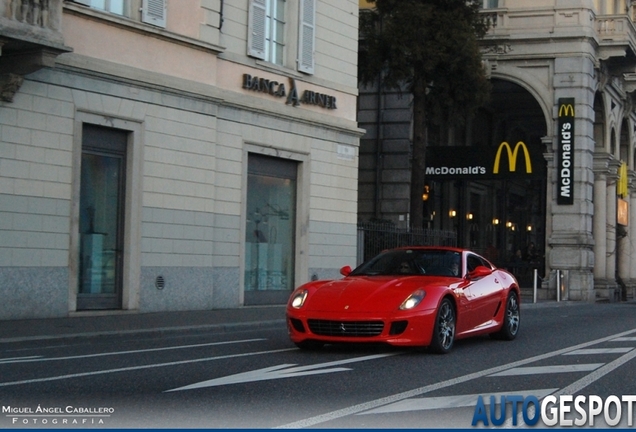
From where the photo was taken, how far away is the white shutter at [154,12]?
790 inches

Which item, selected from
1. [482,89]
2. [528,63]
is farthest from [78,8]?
[528,63]

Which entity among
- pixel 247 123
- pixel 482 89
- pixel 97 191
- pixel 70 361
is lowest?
pixel 70 361

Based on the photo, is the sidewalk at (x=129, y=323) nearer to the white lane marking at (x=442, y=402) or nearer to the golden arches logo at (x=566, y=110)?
the white lane marking at (x=442, y=402)

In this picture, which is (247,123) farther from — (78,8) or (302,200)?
(78,8)

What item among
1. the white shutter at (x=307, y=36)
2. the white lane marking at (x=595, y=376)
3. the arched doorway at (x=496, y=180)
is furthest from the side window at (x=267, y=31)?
the white lane marking at (x=595, y=376)

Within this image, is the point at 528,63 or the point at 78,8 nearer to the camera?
the point at 78,8

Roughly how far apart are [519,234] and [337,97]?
28724 millimetres

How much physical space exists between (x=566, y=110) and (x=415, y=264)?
2660cm

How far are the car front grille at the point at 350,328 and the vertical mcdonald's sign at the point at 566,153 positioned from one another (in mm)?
28017

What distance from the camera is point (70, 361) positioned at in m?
11.3

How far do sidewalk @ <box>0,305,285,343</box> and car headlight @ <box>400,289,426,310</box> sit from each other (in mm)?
4966

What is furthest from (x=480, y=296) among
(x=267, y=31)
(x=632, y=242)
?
(x=632, y=242)

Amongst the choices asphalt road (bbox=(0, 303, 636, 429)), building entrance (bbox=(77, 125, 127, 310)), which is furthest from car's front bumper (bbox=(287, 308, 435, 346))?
building entrance (bbox=(77, 125, 127, 310))

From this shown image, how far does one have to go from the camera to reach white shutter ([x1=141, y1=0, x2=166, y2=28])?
790 inches
